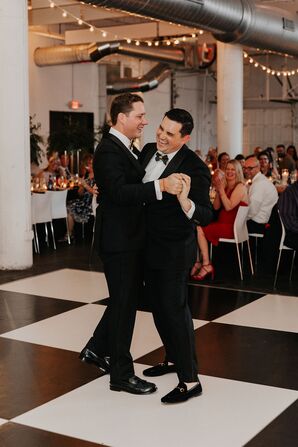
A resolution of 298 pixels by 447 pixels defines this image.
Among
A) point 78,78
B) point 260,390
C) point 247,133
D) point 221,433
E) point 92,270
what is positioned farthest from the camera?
point 247,133

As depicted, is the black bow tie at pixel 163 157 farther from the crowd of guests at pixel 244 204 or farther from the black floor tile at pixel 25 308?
the crowd of guests at pixel 244 204

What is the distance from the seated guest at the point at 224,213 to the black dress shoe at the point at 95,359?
9.90 ft

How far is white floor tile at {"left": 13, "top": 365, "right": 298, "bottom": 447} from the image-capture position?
10.8 ft

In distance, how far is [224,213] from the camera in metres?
7.30

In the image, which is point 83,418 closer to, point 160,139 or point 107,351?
point 107,351

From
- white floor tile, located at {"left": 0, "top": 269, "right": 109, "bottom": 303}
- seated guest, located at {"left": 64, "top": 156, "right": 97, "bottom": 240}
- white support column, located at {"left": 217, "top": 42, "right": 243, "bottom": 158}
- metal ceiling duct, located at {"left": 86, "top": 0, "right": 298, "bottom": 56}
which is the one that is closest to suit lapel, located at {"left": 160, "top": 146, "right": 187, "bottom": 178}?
white floor tile, located at {"left": 0, "top": 269, "right": 109, "bottom": 303}

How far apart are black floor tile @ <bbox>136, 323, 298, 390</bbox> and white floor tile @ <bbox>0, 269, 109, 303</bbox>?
142cm

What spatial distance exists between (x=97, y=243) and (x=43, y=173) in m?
6.58

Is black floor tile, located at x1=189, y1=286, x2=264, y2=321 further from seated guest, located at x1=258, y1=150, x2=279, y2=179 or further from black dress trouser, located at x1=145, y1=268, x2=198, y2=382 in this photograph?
seated guest, located at x1=258, y1=150, x2=279, y2=179

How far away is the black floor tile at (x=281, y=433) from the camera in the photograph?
323 cm

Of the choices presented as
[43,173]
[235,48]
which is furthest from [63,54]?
[43,173]

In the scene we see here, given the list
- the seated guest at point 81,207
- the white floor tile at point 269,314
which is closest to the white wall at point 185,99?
the seated guest at point 81,207

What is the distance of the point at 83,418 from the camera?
354cm

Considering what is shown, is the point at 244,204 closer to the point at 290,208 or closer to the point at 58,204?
the point at 290,208
